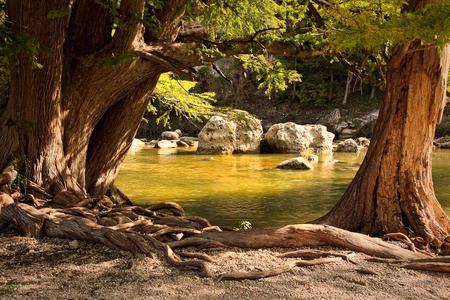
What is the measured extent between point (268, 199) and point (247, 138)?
44.7 ft

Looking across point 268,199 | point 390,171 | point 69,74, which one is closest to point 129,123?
point 69,74

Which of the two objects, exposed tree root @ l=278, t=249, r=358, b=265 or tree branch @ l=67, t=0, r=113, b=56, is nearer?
exposed tree root @ l=278, t=249, r=358, b=265

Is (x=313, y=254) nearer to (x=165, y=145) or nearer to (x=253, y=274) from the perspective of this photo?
(x=253, y=274)

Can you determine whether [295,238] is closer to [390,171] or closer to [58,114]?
[390,171]

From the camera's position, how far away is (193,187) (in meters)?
13.6

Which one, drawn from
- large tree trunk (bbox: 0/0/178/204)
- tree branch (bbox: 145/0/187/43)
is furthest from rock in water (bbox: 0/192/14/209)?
tree branch (bbox: 145/0/187/43)

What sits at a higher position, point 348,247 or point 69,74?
point 69,74

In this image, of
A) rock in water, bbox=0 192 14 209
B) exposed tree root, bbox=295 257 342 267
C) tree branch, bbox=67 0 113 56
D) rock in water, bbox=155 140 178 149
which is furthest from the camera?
rock in water, bbox=155 140 178 149

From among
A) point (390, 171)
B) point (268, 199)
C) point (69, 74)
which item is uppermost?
point (69, 74)

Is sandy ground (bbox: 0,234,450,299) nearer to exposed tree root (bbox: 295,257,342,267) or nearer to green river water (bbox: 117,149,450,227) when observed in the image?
exposed tree root (bbox: 295,257,342,267)

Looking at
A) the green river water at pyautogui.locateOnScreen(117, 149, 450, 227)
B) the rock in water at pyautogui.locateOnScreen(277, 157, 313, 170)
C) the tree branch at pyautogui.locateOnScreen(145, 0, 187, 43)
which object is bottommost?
the green river water at pyautogui.locateOnScreen(117, 149, 450, 227)

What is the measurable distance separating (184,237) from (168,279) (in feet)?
4.27

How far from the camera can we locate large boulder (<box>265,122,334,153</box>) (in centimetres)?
2500

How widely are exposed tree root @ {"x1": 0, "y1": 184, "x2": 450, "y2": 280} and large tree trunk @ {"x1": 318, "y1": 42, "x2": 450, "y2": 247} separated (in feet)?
2.14
